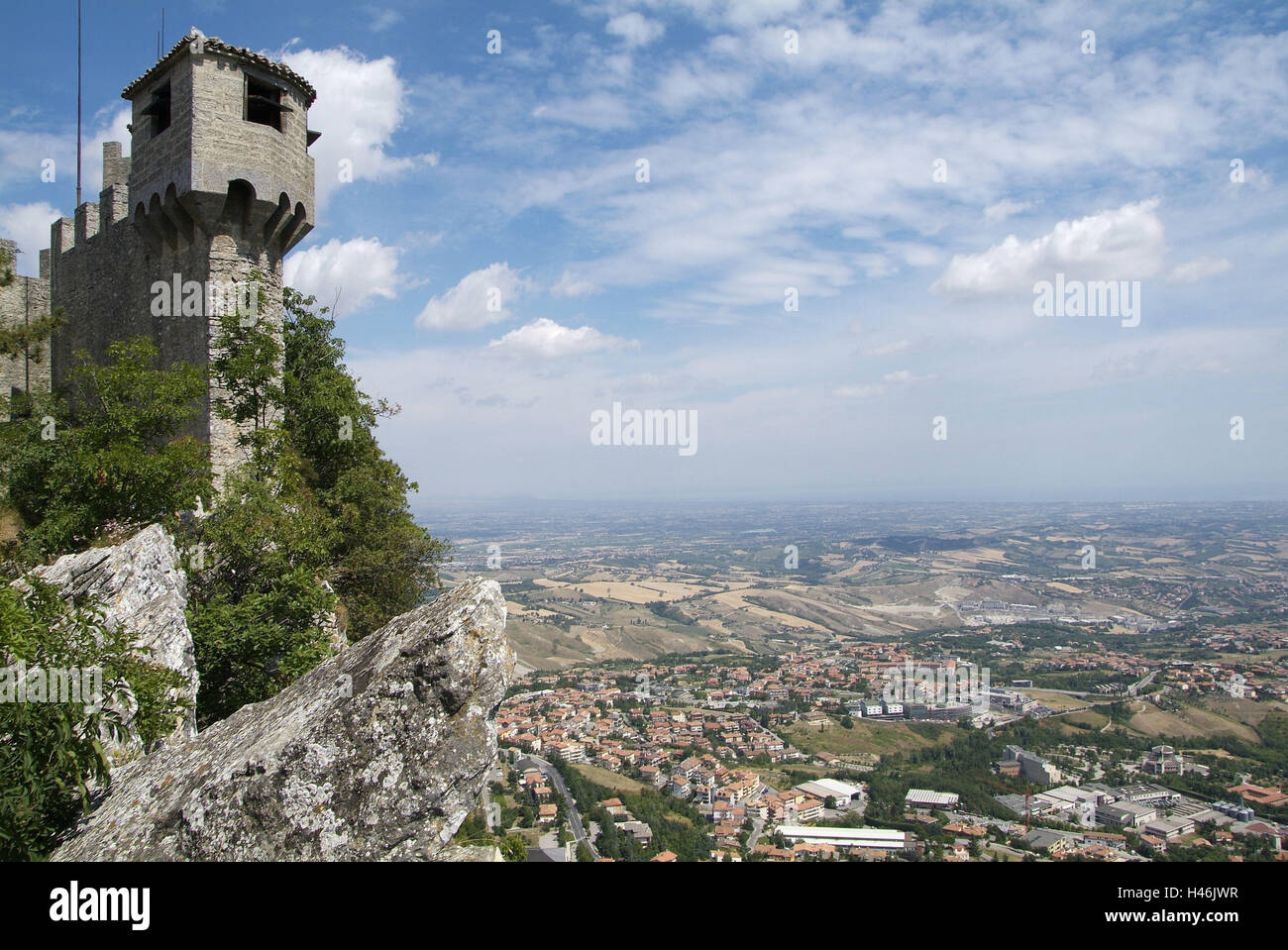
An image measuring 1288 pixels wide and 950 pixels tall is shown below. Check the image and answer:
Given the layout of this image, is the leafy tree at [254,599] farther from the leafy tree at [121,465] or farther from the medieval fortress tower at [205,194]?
the medieval fortress tower at [205,194]

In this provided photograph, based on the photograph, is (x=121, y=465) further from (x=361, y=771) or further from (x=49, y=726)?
(x=361, y=771)

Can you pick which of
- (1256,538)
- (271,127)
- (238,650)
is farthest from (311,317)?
(1256,538)

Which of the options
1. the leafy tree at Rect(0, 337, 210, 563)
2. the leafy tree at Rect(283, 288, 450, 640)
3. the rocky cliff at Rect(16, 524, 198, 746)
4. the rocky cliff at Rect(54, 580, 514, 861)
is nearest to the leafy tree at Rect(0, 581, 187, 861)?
the rocky cliff at Rect(54, 580, 514, 861)

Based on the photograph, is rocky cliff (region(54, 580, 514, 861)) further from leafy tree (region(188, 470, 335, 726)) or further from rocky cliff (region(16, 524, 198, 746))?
leafy tree (region(188, 470, 335, 726))

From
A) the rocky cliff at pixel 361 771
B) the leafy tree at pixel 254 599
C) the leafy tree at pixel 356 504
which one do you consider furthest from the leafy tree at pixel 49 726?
the leafy tree at pixel 356 504

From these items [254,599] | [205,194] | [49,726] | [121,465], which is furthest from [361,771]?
[205,194]
